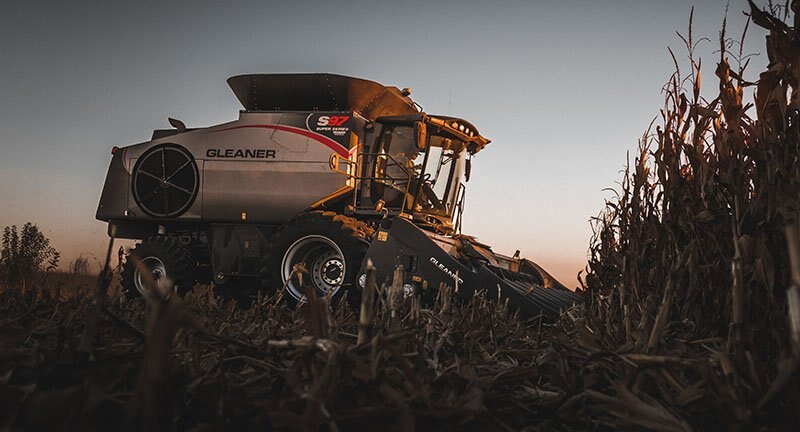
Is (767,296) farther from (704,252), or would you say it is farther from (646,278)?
(646,278)

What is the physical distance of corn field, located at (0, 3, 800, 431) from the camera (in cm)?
104

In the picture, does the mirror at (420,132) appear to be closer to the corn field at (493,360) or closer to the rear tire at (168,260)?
the rear tire at (168,260)

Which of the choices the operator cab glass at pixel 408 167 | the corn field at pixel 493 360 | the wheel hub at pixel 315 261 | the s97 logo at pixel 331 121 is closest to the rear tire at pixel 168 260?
the wheel hub at pixel 315 261

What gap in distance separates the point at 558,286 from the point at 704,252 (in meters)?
7.40

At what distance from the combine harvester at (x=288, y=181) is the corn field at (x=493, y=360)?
5.33 m

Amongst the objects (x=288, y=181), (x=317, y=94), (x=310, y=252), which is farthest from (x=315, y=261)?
(x=317, y=94)

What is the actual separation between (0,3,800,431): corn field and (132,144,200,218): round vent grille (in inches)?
272

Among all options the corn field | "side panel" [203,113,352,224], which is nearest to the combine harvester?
Answer: "side panel" [203,113,352,224]

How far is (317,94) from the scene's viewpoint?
382 inches

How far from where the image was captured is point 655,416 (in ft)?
4.14

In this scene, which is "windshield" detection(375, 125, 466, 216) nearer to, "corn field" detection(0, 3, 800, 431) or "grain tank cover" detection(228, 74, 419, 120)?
"grain tank cover" detection(228, 74, 419, 120)

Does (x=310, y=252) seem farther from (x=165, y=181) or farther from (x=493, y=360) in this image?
(x=493, y=360)

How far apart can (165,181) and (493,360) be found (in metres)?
8.98

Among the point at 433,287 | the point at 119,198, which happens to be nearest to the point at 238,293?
the point at 119,198
